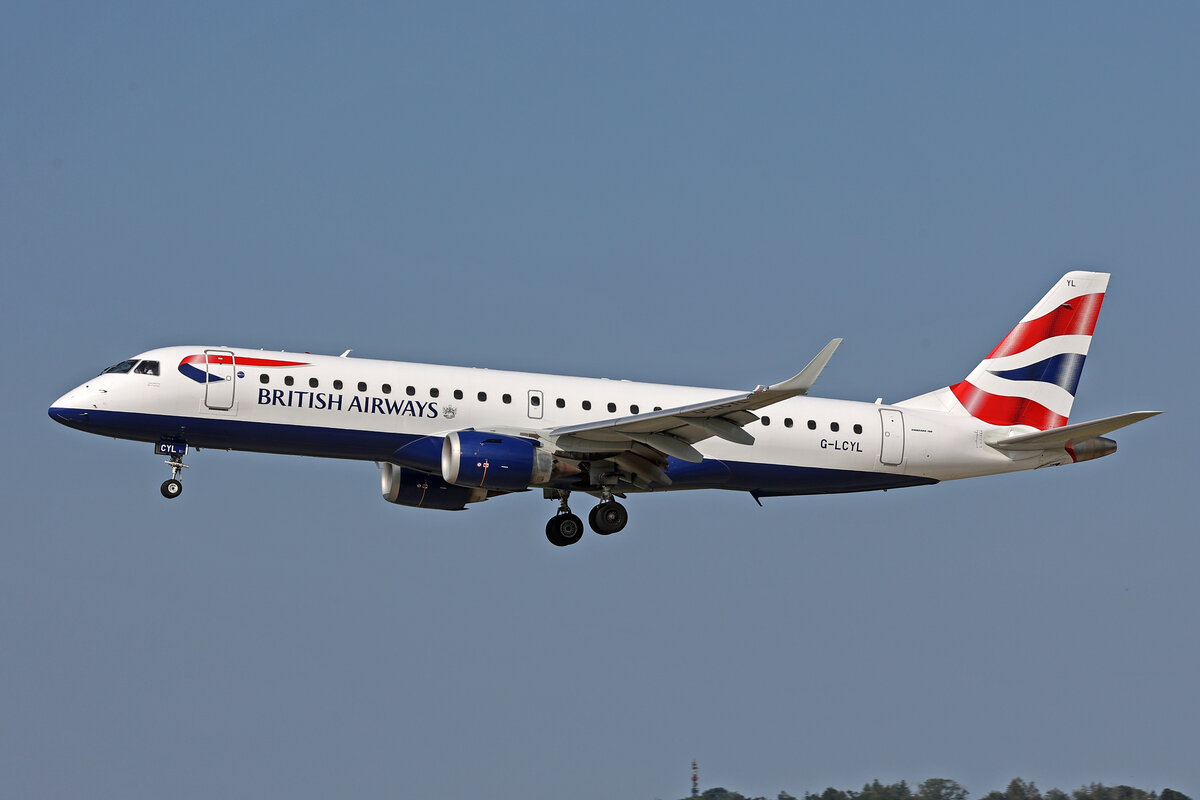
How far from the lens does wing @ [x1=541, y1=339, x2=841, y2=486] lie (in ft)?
128

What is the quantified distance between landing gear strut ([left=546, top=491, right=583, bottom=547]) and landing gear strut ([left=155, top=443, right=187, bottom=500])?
998cm

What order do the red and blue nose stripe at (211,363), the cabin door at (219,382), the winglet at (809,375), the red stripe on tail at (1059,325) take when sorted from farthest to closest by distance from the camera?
the red stripe on tail at (1059,325) < the red and blue nose stripe at (211,363) < the cabin door at (219,382) < the winglet at (809,375)

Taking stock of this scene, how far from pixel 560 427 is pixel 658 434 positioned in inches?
103

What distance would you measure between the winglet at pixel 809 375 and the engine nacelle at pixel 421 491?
39.7 ft

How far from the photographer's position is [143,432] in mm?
40219

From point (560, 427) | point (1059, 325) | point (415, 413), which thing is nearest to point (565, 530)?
point (560, 427)

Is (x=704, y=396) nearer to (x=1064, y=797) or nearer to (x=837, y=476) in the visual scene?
(x=837, y=476)

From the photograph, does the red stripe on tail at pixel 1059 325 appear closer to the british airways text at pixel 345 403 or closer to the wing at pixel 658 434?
the wing at pixel 658 434

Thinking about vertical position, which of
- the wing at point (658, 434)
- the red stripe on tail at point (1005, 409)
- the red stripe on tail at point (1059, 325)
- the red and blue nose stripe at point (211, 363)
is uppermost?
the red stripe on tail at point (1059, 325)

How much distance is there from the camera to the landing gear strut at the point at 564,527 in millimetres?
44281

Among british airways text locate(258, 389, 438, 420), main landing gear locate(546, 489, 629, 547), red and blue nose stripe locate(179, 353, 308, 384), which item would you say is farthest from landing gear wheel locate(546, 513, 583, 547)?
red and blue nose stripe locate(179, 353, 308, 384)

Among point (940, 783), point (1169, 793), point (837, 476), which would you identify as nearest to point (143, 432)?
point (837, 476)

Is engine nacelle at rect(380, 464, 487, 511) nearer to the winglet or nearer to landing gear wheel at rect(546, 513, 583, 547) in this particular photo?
landing gear wheel at rect(546, 513, 583, 547)

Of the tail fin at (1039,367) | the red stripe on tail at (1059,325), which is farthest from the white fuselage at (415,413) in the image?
the red stripe on tail at (1059,325)
